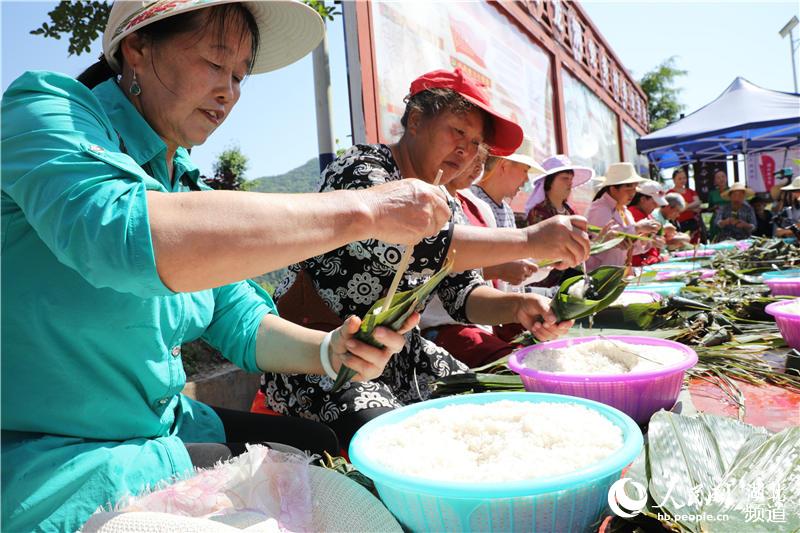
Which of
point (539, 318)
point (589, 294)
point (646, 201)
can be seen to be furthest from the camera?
point (646, 201)

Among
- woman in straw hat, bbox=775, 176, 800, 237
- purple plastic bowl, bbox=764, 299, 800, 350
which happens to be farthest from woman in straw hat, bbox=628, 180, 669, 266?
purple plastic bowl, bbox=764, 299, 800, 350

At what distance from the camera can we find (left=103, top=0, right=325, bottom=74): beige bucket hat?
1.06 m

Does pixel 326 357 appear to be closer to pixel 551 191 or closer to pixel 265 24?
pixel 265 24

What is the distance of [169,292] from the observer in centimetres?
83

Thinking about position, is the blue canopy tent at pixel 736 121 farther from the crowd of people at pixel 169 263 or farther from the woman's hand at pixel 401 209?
the woman's hand at pixel 401 209

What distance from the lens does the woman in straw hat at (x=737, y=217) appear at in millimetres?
9062

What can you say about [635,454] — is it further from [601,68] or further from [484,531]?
[601,68]

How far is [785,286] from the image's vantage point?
89.9 inches

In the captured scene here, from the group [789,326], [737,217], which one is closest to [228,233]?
[789,326]

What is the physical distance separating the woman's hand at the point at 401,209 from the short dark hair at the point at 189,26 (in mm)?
532

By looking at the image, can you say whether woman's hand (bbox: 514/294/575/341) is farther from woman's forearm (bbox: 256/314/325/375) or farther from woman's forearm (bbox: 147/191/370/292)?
woman's forearm (bbox: 147/191/370/292)
